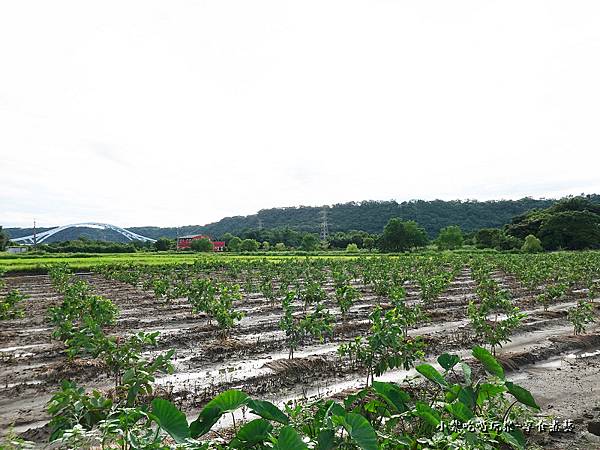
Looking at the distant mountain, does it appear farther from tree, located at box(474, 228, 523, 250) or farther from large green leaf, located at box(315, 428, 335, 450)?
large green leaf, located at box(315, 428, 335, 450)

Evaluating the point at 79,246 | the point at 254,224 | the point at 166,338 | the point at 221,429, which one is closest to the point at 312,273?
the point at 166,338

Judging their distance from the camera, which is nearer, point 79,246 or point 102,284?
point 102,284

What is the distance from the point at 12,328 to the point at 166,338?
5.02 meters

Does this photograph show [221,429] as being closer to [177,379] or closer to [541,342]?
[177,379]

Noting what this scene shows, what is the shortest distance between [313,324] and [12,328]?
899 cm

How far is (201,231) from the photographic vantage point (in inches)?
5517

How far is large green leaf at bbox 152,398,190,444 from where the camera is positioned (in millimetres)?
2574

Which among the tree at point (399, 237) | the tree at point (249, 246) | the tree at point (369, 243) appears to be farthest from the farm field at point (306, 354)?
the tree at point (369, 243)

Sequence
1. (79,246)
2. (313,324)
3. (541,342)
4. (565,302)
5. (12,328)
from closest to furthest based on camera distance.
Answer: (313,324) → (541,342) → (12,328) → (565,302) → (79,246)

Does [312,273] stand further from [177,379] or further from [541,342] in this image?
[177,379]

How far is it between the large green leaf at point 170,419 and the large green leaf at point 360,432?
987 mm

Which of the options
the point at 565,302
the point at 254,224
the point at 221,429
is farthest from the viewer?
the point at 254,224

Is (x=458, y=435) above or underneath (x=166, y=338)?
above

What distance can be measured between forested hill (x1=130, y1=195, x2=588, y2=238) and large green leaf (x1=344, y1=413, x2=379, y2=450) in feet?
313
